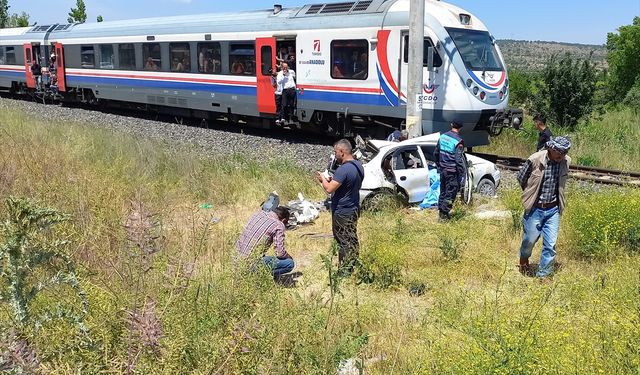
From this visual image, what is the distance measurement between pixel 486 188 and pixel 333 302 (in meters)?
5.85

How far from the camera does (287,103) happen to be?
14820 mm

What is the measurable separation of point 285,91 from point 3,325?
462 inches

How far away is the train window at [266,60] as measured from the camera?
585 inches

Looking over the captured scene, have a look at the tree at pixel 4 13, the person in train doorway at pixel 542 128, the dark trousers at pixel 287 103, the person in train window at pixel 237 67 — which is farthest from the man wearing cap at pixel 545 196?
the tree at pixel 4 13

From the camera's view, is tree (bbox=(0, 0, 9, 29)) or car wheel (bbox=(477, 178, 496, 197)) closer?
car wheel (bbox=(477, 178, 496, 197))

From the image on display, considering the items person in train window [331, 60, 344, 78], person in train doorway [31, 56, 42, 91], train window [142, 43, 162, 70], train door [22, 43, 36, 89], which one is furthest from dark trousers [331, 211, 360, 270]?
train door [22, 43, 36, 89]

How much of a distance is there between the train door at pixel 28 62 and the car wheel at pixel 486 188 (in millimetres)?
21861

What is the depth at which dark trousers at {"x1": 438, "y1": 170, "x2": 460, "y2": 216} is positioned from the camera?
835 centimetres

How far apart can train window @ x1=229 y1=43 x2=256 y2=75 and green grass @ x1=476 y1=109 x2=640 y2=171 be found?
630 cm

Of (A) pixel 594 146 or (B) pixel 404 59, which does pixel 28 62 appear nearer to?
(B) pixel 404 59

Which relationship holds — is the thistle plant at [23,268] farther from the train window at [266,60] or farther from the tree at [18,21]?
the tree at [18,21]

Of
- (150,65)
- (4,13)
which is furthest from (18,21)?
(150,65)

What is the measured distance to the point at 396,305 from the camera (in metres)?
5.48

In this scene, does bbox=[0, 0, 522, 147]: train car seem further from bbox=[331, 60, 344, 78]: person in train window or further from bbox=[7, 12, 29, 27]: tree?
bbox=[7, 12, 29, 27]: tree
